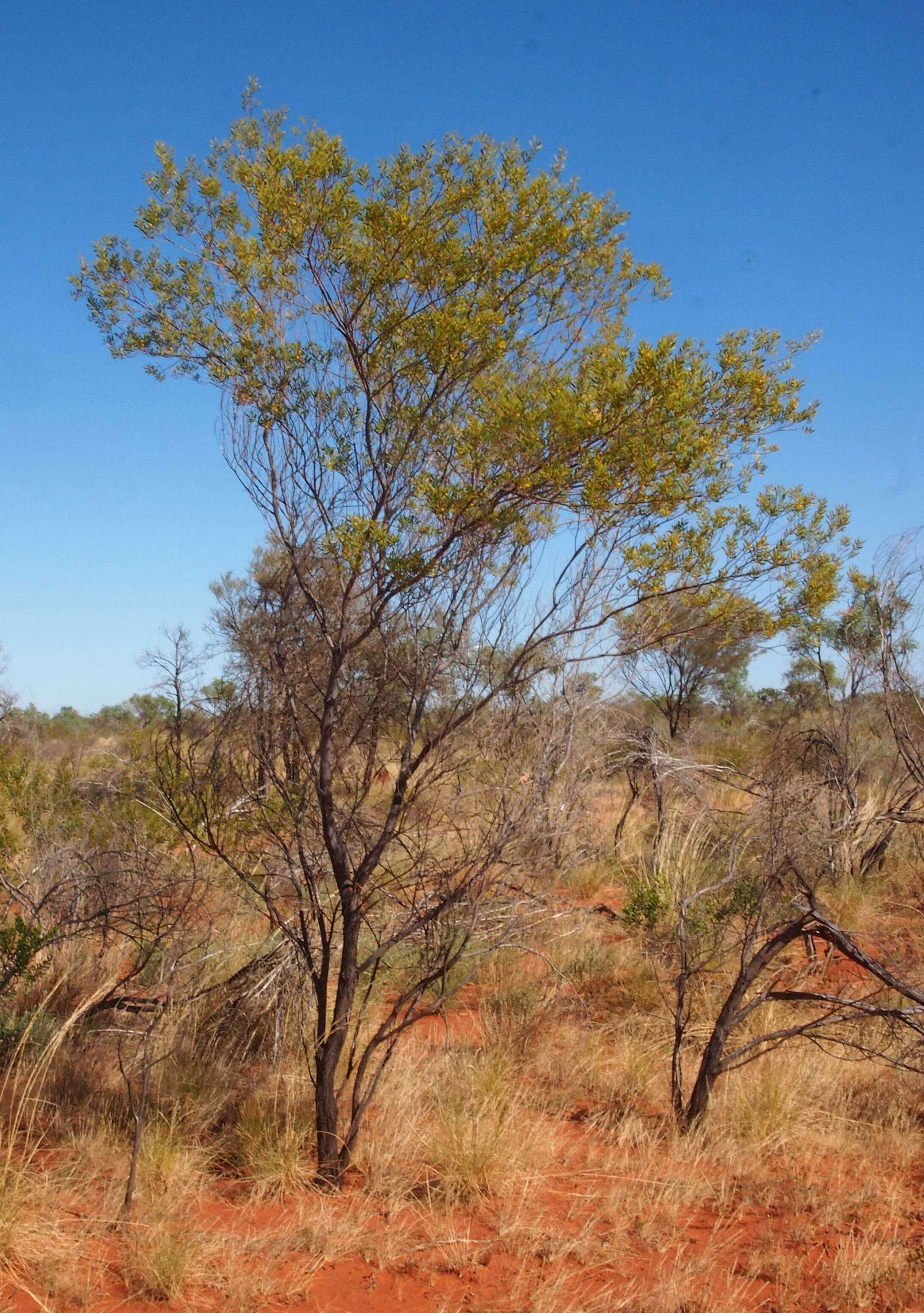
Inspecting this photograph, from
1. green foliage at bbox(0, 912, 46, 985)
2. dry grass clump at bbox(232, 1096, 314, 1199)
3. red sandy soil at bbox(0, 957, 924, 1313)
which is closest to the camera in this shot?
red sandy soil at bbox(0, 957, 924, 1313)

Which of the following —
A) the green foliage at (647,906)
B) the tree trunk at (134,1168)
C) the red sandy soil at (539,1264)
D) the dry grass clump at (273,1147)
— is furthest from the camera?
the green foliage at (647,906)

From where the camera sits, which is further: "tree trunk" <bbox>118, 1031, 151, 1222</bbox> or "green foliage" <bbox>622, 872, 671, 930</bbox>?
"green foliage" <bbox>622, 872, 671, 930</bbox>

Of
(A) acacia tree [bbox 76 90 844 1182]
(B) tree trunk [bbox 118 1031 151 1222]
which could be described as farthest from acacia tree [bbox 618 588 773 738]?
(B) tree trunk [bbox 118 1031 151 1222]

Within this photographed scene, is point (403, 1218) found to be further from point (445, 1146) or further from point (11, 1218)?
point (11, 1218)

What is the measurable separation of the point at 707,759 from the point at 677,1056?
1162 cm

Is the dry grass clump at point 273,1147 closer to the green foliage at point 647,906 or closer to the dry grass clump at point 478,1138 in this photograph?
the dry grass clump at point 478,1138

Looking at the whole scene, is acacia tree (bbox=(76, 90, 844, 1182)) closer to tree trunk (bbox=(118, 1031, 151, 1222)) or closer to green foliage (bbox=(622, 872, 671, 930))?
tree trunk (bbox=(118, 1031, 151, 1222))

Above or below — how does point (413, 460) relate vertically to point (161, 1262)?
above

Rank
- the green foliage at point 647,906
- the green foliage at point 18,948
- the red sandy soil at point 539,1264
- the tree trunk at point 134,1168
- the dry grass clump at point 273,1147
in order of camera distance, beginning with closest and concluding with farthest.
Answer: the red sandy soil at point 539,1264
the tree trunk at point 134,1168
the dry grass clump at point 273,1147
the green foliage at point 18,948
the green foliage at point 647,906

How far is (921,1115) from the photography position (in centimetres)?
573

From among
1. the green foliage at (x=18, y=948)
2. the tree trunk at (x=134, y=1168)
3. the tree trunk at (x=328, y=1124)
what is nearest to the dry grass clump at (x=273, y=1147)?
the tree trunk at (x=328, y=1124)

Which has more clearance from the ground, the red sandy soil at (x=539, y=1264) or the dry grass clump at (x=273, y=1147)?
the dry grass clump at (x=273, y=1147)

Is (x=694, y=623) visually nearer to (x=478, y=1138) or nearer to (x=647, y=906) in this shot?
(x=478, y=1138)

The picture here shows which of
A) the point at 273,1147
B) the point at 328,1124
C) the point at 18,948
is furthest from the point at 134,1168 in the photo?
the point at 18,948
